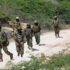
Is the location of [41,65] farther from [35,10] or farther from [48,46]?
[35,10]

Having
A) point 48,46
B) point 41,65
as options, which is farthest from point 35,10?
point 41,65

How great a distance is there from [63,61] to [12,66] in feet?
6.18

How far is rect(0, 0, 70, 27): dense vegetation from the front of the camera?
3045cm

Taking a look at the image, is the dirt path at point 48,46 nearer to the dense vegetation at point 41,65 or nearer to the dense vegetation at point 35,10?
the dense vegetation at point 35,10

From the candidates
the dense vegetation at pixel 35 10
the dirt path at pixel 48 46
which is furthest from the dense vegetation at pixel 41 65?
the dense vegetation at pixel 35 10

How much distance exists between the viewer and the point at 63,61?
1428 cm

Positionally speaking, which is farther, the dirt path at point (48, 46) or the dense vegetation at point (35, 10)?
the dense vegetation at point (35, 10)

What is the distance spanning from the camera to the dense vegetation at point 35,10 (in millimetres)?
30445

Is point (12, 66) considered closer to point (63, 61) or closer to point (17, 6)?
point (63, 61)

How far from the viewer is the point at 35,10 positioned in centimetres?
3219

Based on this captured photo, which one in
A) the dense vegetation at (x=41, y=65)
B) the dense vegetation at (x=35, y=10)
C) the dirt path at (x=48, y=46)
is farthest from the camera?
the dense vegetation at (x=35, y=10)

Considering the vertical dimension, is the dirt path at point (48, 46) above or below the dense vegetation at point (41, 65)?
below

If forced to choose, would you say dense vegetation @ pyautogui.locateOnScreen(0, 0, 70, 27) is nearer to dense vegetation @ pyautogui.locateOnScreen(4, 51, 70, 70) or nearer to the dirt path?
the dirt path

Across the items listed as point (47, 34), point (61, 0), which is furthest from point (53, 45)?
point (61, 0)
